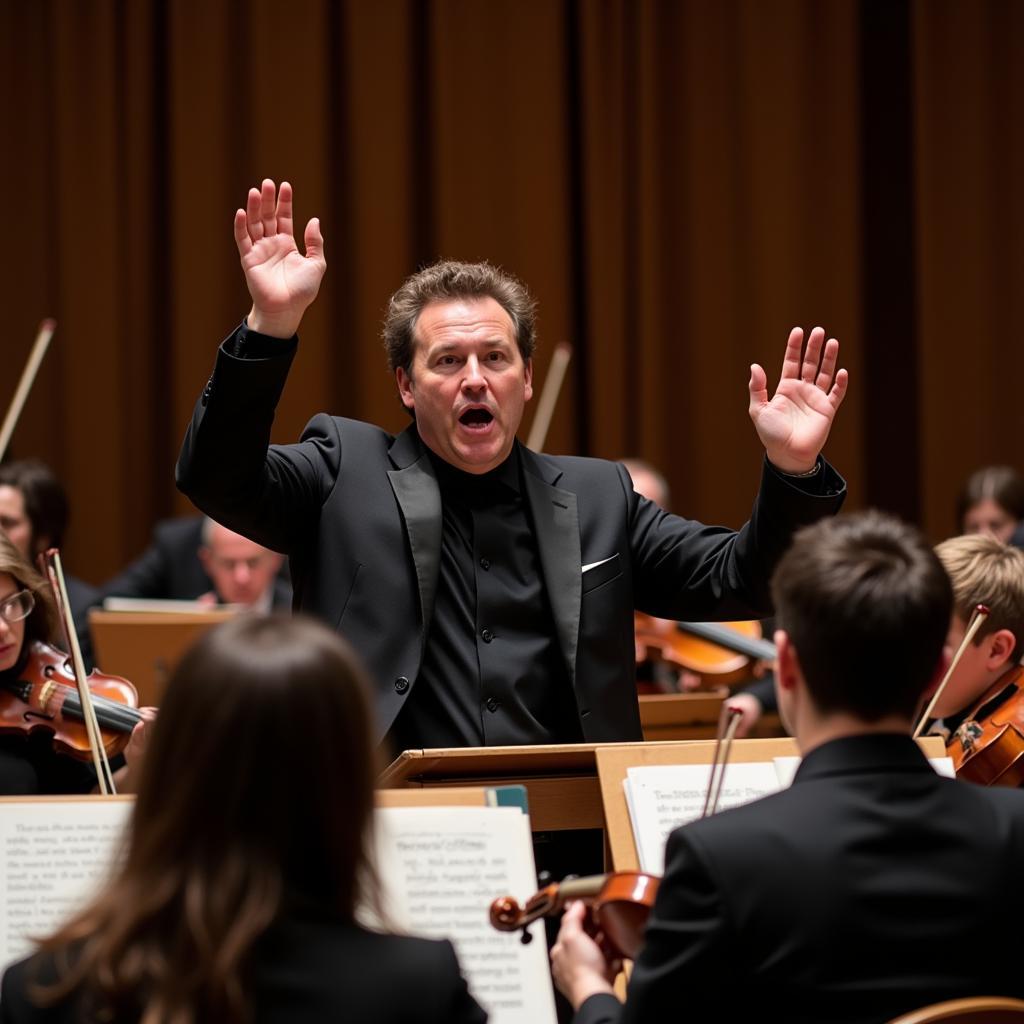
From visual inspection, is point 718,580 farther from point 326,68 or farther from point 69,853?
point 326,68

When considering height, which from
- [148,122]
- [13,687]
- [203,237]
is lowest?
[13,687]

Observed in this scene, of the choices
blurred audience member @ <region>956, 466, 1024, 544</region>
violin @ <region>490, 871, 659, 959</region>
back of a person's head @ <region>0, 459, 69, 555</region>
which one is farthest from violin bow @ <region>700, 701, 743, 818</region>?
blurred audience member @ <region>956, 466, 1024, 544</region>

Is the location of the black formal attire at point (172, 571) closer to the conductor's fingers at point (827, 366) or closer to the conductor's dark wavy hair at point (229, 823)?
the conductor's fingers at point (827, 366)

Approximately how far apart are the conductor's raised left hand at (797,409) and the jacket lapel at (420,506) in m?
0.53

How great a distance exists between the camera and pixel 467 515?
2566 mm

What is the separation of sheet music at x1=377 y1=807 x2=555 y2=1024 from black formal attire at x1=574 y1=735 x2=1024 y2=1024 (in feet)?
1.16

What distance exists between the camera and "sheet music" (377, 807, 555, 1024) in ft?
5.84

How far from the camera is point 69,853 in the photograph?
6.02 ft

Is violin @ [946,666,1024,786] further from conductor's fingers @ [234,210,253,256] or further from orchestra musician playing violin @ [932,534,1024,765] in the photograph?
conductor's fingers @ [234,210,253,256]

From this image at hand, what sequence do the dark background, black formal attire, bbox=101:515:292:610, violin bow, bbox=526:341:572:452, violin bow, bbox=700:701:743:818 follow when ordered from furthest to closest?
1. the dark background
2. violin bow, bbox=526:341:572:452
3. black formal attire, bbox=101:515:292:610
4. violin bow, bbox=700:701:743:818

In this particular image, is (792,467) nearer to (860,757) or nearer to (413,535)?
(413,535)

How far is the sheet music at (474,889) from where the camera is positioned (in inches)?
70.1

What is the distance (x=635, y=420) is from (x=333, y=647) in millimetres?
4743

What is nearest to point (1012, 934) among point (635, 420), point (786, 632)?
point (786, 632)
